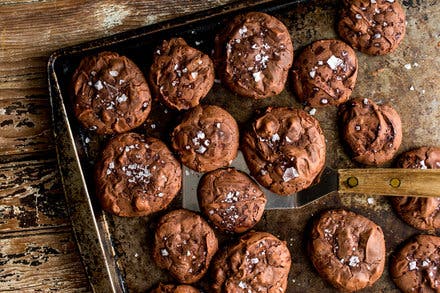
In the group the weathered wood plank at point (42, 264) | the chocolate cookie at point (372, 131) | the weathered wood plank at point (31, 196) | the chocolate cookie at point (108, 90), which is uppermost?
the chocolate cookie at point (108, 90)

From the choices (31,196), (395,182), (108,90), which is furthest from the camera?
(31,196)

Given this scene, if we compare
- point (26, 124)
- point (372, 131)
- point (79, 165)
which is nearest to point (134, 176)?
point (79, 165)

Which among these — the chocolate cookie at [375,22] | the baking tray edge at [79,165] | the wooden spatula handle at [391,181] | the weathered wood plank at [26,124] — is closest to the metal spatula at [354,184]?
the wooden spatula handle at [391,181]

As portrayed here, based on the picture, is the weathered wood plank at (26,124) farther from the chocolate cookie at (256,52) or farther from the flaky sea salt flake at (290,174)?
the flaky sea salt flake at (290,174)

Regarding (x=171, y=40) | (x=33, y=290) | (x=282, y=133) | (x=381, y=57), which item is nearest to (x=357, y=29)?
(x=381, y=57)

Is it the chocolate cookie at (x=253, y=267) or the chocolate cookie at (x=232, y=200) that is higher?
the chocolate cookie at (x=232, y=200)

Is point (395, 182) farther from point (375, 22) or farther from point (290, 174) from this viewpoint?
point (375, 22)

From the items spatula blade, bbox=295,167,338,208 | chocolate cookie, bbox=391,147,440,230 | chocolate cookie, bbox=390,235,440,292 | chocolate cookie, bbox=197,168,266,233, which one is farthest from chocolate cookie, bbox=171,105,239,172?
chocolate cookie, bbox=390,235,440,292
